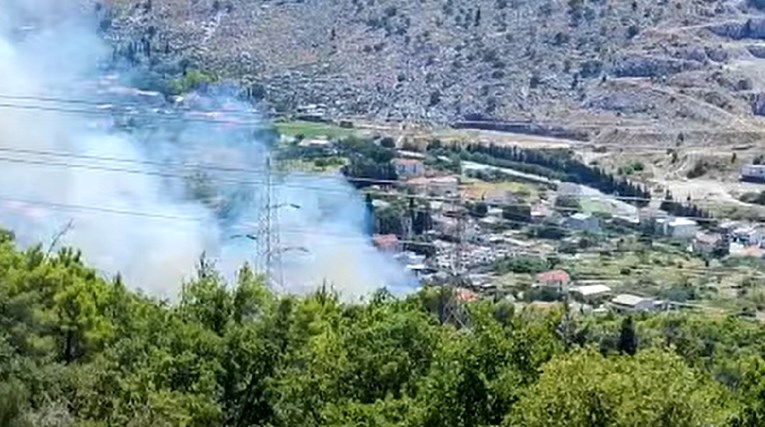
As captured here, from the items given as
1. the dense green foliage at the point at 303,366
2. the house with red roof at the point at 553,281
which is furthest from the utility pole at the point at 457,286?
the house with red roof at the point at 553,281

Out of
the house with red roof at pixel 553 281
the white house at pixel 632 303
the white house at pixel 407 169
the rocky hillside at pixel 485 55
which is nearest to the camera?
the white house at pixel 632 303

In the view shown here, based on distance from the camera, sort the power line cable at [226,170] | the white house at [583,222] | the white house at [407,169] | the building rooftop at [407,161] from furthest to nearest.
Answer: the building rooftop at [407,161] < the white house at [407,169] < the white house at [583,222] < the power line cable at [226,170]

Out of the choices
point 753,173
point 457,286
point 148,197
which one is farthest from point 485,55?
point 457,286

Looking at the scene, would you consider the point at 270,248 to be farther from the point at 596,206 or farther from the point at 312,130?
the point at 312,130

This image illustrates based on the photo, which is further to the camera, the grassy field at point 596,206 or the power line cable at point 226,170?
the grassy field at point 596,206

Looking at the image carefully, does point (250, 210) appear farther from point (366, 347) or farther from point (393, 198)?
point (366, 347)

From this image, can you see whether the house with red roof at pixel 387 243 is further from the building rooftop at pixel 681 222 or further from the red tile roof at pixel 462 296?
the building rooftop at pixel 681 222
